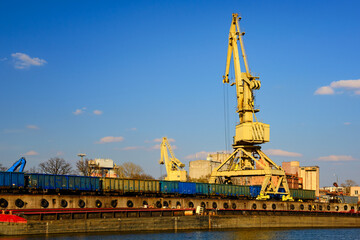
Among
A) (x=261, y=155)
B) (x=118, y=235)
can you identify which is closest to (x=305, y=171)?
(x=261, y=155)

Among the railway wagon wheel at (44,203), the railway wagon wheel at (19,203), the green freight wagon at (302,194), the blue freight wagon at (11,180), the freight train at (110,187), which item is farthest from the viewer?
the green freight wagon at (302,194)

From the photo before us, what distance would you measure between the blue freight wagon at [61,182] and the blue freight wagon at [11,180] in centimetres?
122

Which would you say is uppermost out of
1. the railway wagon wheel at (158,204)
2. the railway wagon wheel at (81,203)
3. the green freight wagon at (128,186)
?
the green freight wagon at (128,186)

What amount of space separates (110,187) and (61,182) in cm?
803

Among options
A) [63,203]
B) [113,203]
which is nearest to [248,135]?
[113,203]

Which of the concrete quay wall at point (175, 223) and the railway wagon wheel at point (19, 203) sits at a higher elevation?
the railway wagon wheel at point (19, 203)

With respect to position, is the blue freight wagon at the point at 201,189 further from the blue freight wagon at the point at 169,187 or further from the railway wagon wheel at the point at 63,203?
the railway wagon wheel at the point at 63,203

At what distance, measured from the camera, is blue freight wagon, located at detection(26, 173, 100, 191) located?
58.1 metres

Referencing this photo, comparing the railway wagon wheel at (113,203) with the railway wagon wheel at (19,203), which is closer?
the railway wagon wheel at (19,203)

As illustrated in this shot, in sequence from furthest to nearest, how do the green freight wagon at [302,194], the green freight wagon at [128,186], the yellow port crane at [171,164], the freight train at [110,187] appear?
the yellow port crane at [171,164]
the green freight wagon at [302,194]
the green freight wagon at [128,186]
the freight train at [110,187]

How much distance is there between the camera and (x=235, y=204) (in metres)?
78.0

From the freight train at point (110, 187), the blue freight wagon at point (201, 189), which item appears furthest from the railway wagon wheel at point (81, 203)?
the blue freight wagon at point (201, 189)

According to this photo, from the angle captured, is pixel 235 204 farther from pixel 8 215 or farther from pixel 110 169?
pixel 110 169

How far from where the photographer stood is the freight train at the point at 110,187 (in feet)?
186
